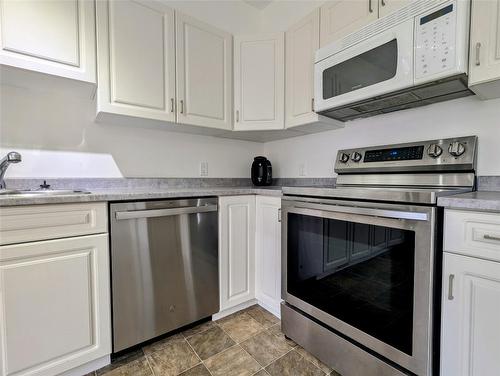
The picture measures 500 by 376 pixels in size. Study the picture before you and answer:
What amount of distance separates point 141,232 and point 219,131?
41.1 inches

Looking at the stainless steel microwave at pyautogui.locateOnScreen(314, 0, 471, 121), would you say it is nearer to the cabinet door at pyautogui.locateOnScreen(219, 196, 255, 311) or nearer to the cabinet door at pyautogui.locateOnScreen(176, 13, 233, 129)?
the cabinet door at pyautogui.locateOnScreen(176, 13, 233, 129)

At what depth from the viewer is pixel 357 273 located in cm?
118

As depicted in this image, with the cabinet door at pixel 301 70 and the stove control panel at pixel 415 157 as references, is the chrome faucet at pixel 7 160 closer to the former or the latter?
the cabinet door at pixel 301 70

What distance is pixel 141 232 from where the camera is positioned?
1.37 metres

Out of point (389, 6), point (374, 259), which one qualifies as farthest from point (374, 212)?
point (389, 6)

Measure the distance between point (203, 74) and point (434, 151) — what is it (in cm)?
156

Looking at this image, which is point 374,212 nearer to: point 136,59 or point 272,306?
point 272,306

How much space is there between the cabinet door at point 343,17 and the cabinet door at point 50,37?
141cm

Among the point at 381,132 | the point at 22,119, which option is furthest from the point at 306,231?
the point at 22,119

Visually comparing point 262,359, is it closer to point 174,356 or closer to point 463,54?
point 174,356

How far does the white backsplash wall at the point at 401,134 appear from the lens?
123 centimetres

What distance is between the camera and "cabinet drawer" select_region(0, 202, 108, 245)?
1.04 metres

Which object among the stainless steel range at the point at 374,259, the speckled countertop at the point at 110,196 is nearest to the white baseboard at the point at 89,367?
the speckled countertop at the point at 110,196

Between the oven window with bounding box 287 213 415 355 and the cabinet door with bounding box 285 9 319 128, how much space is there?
0.79 meters
